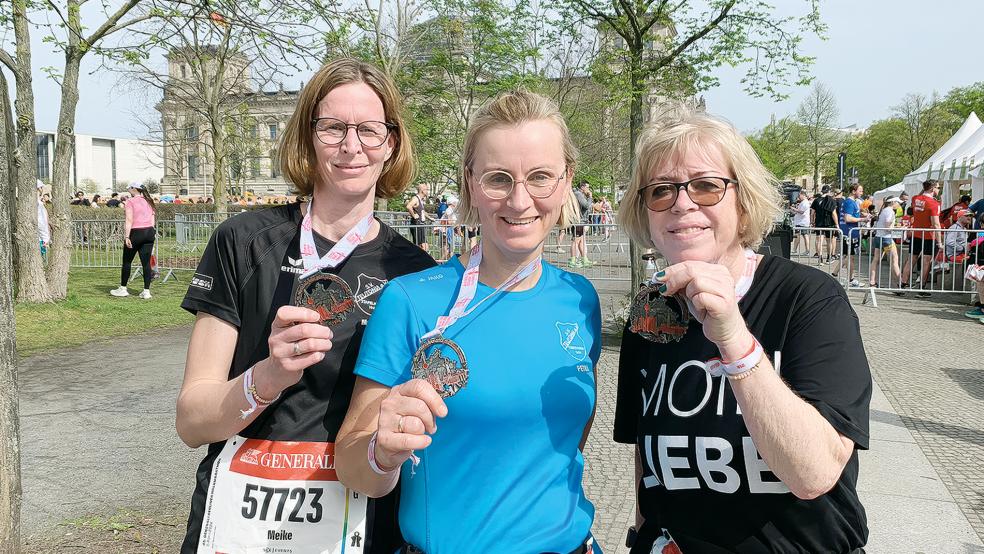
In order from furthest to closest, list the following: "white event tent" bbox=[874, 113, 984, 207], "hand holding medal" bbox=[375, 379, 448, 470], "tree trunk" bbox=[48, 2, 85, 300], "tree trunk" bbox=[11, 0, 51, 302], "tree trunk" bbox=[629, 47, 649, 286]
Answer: "white event tent" bbox=[874, 113, 984, 207]
"tree trunk" bbox=[48, 2, 85, 300]
"tree trunk" bbox=[11, 0, 51, 302]
"tree trunk" bbox=[629, 47, 649, 286]
"hand holding medal" bbox=[375, 379, 448, 470]

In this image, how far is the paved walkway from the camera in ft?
14.7

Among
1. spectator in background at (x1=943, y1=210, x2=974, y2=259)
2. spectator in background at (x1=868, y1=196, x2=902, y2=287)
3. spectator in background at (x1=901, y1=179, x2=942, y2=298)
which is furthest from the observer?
spectator in background at (x1=868, y1=196, x2=902, y2=287)

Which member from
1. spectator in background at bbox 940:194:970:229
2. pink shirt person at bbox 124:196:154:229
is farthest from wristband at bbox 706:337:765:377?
spectator in background at bbox 940:194:970:229

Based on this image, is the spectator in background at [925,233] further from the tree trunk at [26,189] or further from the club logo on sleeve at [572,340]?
→ the tree trunk at [26,189]

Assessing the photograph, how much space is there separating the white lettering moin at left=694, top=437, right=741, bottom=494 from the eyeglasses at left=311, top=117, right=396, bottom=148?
139 centimetres

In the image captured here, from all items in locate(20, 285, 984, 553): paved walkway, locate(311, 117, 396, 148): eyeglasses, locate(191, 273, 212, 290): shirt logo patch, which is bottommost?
locate(20, 285, 984, 553): paved walkway

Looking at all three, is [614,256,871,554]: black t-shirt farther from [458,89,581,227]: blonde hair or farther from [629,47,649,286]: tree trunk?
[629,47,649,286]: tree trunk

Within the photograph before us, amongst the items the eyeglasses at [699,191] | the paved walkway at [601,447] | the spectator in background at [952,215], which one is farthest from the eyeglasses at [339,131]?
the spectator in background at [952,215]

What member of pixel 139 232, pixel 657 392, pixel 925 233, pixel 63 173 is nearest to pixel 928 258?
pixel 925 233

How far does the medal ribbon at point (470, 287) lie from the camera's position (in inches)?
75.4

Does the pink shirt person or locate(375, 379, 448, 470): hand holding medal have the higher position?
the pink shirt person

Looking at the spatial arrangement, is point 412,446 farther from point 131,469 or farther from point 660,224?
point 131,469

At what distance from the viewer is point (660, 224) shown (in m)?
2.04

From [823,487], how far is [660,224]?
2.66 feet
